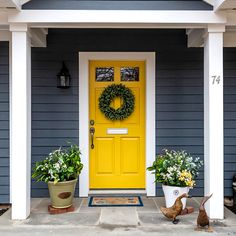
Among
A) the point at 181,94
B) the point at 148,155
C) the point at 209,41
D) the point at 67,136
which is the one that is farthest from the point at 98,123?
the point at 209,41

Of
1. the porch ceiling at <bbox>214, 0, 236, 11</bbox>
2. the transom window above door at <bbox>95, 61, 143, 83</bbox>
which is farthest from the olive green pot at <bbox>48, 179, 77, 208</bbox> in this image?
the porch ceiling at <bbox>214, 0, 236, 11</bbox>

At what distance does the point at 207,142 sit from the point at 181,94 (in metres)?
1.06

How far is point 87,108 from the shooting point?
14.3 ft

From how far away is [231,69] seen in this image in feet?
14.5

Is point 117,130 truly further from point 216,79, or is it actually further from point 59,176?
point 216,79

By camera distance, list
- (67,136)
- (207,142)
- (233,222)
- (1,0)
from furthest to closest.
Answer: (67,136) → (207,142) → (233,222) → (1,0)

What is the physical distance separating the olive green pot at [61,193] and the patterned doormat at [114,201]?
Answer: 42 cm

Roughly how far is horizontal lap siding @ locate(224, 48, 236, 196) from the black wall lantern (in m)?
2.36

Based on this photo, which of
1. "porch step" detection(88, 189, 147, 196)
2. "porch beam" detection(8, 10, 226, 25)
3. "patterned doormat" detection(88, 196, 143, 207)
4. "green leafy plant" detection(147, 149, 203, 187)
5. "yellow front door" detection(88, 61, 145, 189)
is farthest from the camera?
"yellow front door" detection(88, 61, 145, 189)


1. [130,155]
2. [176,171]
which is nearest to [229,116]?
[176,171]

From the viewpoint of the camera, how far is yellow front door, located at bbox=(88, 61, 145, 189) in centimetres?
447

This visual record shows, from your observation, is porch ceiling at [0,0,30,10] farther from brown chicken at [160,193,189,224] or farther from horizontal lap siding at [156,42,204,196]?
brown chicken at [160,193,189,224]

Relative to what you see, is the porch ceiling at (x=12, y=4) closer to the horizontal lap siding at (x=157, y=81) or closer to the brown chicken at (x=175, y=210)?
the horizontal lap siding at (x=157, y=81)

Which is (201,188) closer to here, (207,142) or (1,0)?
(207,142)
